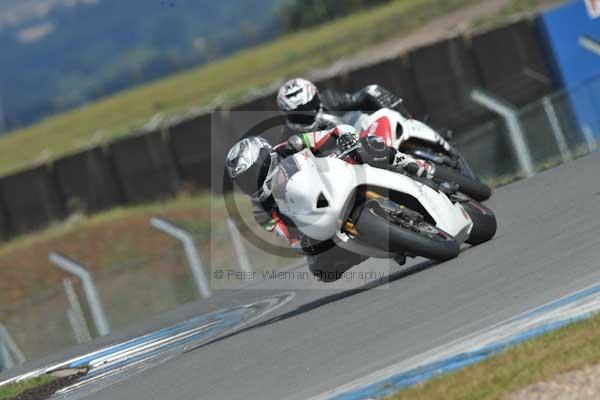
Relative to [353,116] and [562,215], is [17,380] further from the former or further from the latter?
[562,215]

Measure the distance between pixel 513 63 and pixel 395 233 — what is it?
13.0 meters

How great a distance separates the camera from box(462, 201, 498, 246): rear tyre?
10.4 m


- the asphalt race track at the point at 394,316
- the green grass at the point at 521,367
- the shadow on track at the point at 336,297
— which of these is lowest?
the shadow on track at the point at 336,297

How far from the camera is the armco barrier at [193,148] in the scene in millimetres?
22516

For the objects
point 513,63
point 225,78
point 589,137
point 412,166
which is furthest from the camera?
point 225,78

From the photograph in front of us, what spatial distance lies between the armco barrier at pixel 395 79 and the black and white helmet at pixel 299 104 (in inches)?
401

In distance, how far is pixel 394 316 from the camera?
8500 millimetres

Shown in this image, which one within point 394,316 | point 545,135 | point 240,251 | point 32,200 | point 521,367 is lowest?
point 240,251

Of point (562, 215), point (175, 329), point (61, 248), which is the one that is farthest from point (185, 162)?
point (562, 215)

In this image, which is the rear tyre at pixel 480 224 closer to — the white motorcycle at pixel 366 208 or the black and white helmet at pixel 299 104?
the white motorcycle at pixel 366 208

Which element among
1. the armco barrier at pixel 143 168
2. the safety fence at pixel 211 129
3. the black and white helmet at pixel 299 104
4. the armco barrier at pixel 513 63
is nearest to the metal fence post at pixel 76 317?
the black and white helmet at pixel 299 104

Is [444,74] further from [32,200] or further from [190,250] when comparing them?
[32,200]

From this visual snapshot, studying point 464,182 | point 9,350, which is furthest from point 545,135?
point 9,350

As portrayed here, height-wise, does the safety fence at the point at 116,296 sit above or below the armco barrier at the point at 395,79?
below
